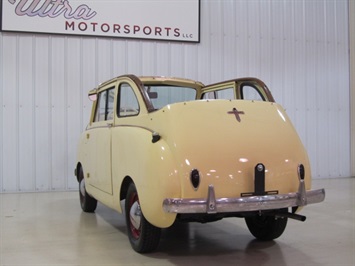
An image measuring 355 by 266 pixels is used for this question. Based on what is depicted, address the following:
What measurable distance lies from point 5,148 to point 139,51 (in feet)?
11.1

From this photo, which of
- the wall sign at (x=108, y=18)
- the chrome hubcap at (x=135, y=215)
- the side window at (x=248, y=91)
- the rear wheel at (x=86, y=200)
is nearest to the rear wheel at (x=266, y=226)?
the chrome hubcap at (x=135, y=215)

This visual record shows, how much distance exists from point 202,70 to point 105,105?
168 inches

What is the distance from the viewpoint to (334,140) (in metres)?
10.1

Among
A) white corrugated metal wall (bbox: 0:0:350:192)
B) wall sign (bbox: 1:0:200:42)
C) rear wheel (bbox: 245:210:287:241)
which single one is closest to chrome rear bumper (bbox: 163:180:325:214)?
rear wheel (bbox: 245:210:287:241)

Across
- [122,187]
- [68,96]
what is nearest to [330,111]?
[68,96]

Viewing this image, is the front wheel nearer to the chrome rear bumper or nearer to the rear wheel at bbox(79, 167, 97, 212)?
the chrome rear bumper

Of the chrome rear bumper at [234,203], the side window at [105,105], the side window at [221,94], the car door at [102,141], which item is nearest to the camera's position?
the chrome rear bumper at [234,203]

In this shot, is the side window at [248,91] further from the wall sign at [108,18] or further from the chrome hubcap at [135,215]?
the wall sign at [108,18]

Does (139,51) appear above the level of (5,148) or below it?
above

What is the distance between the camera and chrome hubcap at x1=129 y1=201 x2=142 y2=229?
3877 millimetres

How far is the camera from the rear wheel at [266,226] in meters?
4.28

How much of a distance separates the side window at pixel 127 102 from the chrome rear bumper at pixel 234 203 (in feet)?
4.36

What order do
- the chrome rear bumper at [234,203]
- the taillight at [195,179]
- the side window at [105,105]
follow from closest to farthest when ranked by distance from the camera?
the chrome rear bumper at [234,203], the taillight at [195,179], the side window at [105,105]

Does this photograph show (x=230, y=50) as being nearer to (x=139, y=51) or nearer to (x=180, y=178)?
(x=139, y=51)
